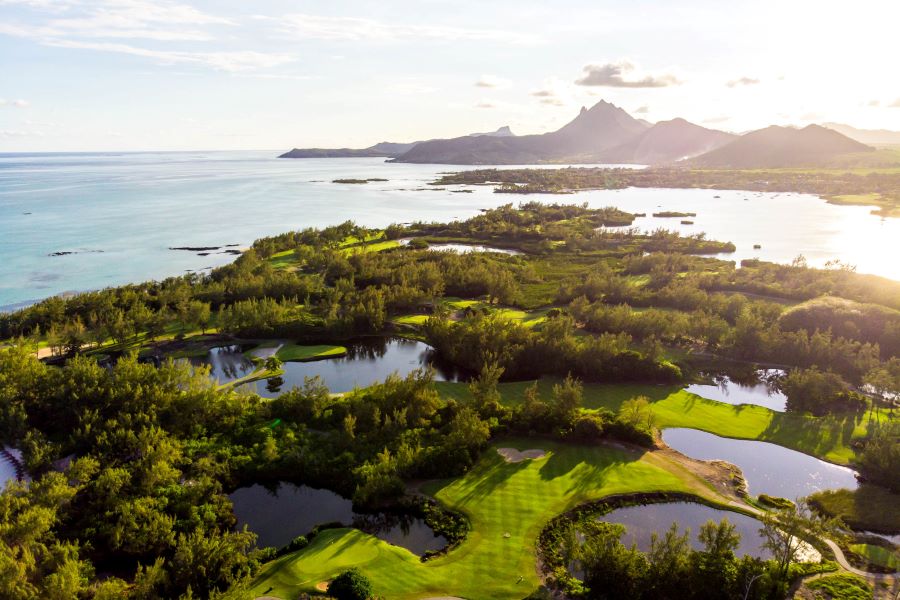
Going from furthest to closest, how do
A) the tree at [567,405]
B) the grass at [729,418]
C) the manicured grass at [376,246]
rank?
1. the manicured grass at [376,246]
2. the grass at [729,418]
3. the tree at [567,405]

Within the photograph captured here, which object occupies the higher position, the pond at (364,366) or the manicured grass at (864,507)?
the pond at (364,366)

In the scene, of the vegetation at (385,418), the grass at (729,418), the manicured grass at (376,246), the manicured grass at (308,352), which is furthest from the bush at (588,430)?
the manicured grass at (376,246)

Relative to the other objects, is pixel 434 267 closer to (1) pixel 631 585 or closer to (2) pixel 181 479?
(2) pixel 181 479

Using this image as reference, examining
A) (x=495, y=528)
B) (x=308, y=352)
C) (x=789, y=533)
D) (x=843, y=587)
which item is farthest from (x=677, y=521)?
(x=308, y=352)

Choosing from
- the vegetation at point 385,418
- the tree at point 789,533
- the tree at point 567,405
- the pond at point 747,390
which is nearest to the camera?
the tree at point 789,533

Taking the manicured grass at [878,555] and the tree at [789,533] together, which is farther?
the manicured grass at [878,555]

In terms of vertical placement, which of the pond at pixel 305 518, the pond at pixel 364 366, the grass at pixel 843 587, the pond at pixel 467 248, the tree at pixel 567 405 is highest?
the pond at pixel 467 248

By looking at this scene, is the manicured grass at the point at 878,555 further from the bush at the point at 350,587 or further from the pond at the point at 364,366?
the pond at the point at 364,366

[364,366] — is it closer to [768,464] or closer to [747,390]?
[768,464]
